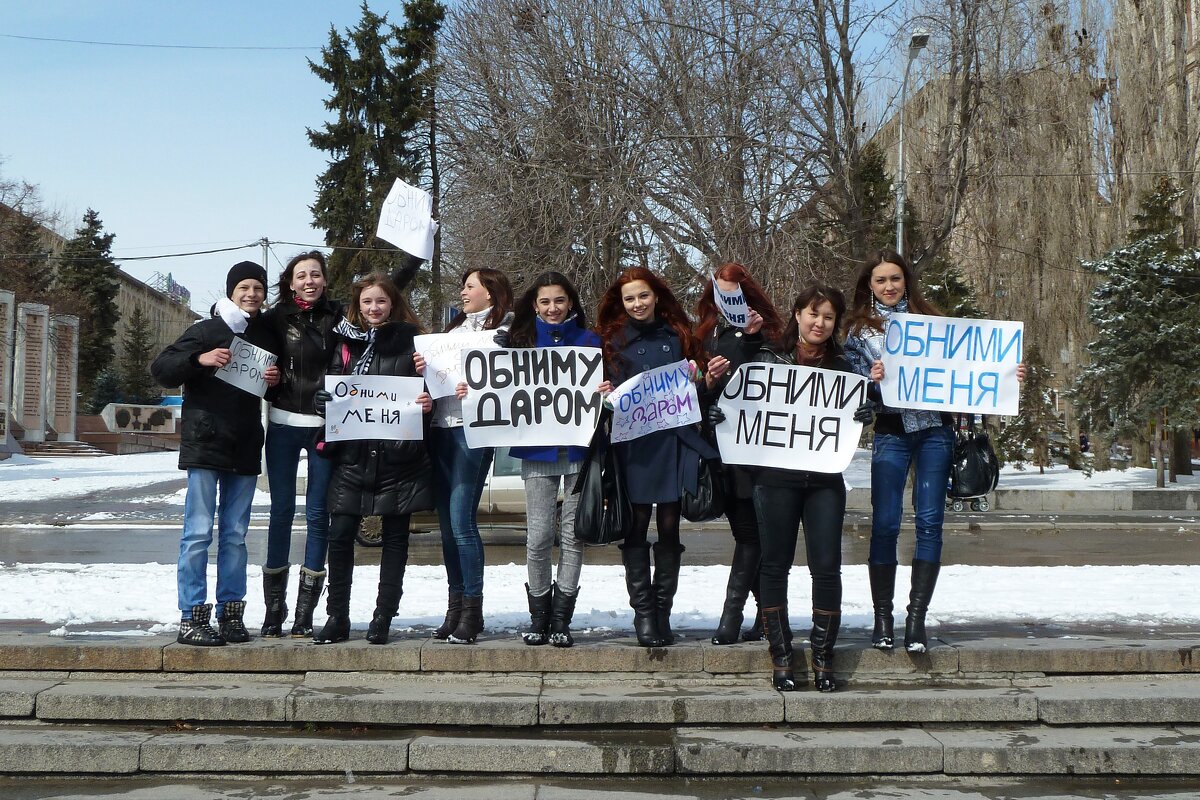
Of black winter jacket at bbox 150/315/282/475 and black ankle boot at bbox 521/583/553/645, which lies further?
black ankle boot at bbox 521/583/553/645

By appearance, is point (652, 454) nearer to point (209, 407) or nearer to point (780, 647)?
point (780, 647)

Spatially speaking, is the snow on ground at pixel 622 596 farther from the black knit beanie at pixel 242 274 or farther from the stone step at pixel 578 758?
the black knit beanie at pixel 242 274

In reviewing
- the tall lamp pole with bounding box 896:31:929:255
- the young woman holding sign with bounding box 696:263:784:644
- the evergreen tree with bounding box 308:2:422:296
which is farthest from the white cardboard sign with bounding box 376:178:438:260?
the evergreen tree with bounding box 308:2:422:296

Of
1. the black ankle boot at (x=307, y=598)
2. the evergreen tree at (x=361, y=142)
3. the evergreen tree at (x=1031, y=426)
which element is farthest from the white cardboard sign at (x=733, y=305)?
the evergreen tree at (x=361, y=142)

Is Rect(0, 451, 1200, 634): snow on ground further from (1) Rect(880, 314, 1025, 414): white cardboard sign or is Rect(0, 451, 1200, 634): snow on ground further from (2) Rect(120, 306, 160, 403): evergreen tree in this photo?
(2) Rect(120, 306, 160, 403): evergreen tree

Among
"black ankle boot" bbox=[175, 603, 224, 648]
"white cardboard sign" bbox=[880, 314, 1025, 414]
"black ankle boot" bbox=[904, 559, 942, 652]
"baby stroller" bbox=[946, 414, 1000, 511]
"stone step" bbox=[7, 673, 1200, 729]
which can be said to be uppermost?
"white cardboard sign" bbox=[880, 314, 1025, 414]

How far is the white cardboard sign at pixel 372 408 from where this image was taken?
6137 millimetres

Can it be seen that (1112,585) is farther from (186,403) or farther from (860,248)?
(860,248)

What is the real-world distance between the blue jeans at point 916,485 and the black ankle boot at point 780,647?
79 cm

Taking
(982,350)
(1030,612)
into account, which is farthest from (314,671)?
(1030,612)

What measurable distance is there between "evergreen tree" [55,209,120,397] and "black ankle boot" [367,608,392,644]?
225 ft

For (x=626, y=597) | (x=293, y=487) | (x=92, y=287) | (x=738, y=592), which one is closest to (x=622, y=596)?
(x=626, y=597)

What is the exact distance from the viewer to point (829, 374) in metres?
6.08

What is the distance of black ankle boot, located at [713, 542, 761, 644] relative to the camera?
621 centimetres
